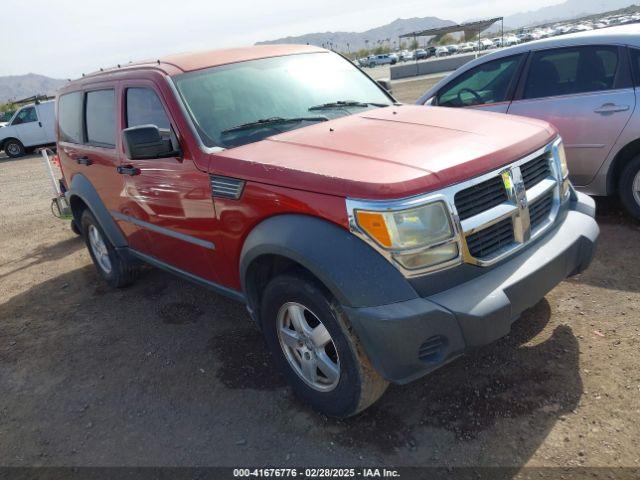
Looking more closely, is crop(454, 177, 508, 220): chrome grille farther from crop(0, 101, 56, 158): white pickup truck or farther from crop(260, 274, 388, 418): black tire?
crop(0, 101, 56, 158): white pickup truck

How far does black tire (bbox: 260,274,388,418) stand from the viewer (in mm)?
2553

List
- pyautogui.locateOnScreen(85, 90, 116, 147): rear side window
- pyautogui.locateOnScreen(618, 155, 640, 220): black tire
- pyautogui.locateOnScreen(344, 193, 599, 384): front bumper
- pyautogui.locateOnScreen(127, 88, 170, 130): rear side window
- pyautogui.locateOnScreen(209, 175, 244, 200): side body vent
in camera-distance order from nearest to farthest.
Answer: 1. pyautogui.locateOnScreen(344, 193, 599, 384): front bumper
2. pyautogui.locateOnScreen(209, 175, 244, 200): side body vent
3. pyautogui.locateOnScreen(127, 88, 170, 130): rear side window
4. pyautogui.locateOnScreen(85, 90, 116, 147): rear side window
5. pyautogui.locateOnScreen(618, 155, 640, 220): black tire

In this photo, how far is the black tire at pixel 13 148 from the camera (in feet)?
66.5

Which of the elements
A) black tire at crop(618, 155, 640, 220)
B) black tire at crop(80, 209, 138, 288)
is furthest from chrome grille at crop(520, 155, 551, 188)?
black tire at crop(80, 209, 138, 288)

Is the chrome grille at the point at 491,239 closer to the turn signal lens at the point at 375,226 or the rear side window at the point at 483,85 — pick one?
the turn signal lens at the point at 375,226

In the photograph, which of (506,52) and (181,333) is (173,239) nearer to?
(181,333)

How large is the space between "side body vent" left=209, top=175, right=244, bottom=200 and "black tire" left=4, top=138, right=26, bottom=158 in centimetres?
2063

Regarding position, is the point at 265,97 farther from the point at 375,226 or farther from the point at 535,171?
the point at 535,171

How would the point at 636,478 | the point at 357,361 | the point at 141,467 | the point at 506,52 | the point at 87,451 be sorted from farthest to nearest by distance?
the point at 506,52, the point at 87,451, the point at 141,467, the point at 357,361, the point at 636,478

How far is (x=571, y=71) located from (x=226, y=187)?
146 inches

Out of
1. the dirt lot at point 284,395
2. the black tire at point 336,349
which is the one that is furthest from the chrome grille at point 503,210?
the dirt lot at point 284,395

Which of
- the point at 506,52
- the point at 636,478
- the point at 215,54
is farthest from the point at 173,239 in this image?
the point at 506,52

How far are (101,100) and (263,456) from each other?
332 centimetres

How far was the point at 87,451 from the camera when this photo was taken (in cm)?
299
